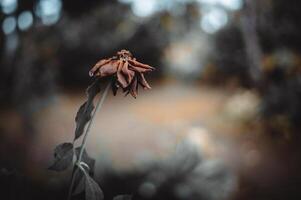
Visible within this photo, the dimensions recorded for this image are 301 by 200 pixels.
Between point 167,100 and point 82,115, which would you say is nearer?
point 82,115

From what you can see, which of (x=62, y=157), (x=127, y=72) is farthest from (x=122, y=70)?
(x=62, y=157)

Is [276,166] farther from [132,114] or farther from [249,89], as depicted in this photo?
[132,114]

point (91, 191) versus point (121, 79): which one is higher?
point (121, 79)

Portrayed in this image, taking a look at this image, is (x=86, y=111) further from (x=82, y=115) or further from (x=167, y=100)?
(x=167, y=100)

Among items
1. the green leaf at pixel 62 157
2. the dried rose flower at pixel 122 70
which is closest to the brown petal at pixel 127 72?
the dried rose flower at pixel 122 70

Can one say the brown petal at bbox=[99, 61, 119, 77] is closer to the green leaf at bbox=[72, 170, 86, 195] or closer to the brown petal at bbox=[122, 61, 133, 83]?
the brown petal at bbox=[122, 61, 133, 83]

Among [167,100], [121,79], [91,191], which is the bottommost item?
[91,191]

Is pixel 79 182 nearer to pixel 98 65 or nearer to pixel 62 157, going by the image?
pixel 62 157

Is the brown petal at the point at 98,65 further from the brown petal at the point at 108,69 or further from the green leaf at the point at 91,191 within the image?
the green leaf at the point at 91,191
